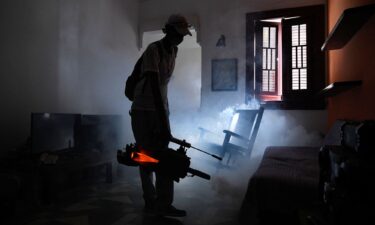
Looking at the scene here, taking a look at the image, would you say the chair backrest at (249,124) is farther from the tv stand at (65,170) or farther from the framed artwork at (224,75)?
the tv stand at (65,170)

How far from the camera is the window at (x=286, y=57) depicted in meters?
4.70

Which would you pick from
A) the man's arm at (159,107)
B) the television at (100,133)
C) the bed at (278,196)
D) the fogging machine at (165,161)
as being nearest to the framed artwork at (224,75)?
the television at (100,133)

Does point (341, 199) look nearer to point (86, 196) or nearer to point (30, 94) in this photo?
point (86, 196)

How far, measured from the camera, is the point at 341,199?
110cm

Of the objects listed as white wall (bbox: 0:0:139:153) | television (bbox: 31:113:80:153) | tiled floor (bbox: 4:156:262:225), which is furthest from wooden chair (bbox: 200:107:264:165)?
white wall (bbox: 0:0:139:153)

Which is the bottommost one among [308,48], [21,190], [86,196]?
[86,196]

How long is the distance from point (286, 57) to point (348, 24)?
8.29ft

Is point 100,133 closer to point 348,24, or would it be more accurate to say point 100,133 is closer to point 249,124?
point 249,124

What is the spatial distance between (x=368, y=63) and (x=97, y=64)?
362 centimetres

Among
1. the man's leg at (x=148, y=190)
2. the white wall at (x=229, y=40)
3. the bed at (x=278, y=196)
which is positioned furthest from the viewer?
the white wall at (x=229, y=40)

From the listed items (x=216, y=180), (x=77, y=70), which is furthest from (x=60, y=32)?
(x=216, y=180)

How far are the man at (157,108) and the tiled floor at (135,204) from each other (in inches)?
6.7

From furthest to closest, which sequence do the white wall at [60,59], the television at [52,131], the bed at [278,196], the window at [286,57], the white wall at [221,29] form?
the white wall at [221,29]
the window at [286,57]
the white wall at [60,59]
the television at [52,131]
the bed at [278,196]

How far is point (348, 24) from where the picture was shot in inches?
93.0
